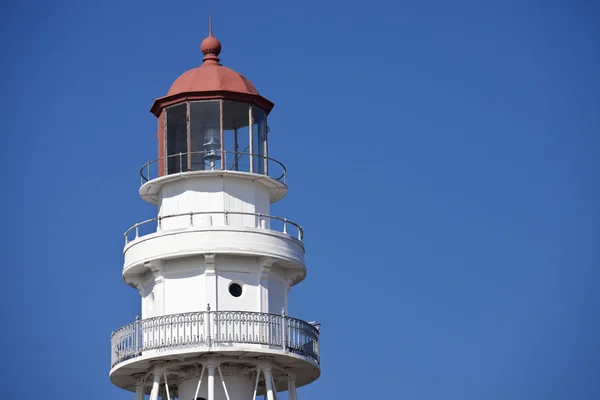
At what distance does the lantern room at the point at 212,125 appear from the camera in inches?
2714

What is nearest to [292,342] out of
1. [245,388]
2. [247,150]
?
[245,388]

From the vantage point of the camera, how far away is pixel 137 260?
67625 millimetres

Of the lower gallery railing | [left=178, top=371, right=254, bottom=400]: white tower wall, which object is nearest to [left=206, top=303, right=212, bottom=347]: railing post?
the lower gallery railing

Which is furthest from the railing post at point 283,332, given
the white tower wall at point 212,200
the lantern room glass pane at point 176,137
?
the lantern room glass pane at point 176,137

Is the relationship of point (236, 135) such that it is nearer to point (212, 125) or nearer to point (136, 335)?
point (212, 125)

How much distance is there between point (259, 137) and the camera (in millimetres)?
69812

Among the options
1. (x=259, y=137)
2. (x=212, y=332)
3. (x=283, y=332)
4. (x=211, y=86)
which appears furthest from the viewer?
(x=259, y=137)

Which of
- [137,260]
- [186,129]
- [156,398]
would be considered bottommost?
[156,398]

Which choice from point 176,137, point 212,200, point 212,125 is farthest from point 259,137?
point 212,200

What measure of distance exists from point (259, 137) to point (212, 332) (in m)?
7.25

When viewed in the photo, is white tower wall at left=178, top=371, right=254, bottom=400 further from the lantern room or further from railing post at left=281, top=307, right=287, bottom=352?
the lantern room

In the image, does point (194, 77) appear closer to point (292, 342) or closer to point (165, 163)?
point (165, 163)

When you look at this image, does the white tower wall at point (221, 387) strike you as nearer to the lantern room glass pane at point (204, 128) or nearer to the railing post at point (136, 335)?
the railing post at point (136, 335)

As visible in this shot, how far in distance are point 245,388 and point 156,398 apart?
276cm
